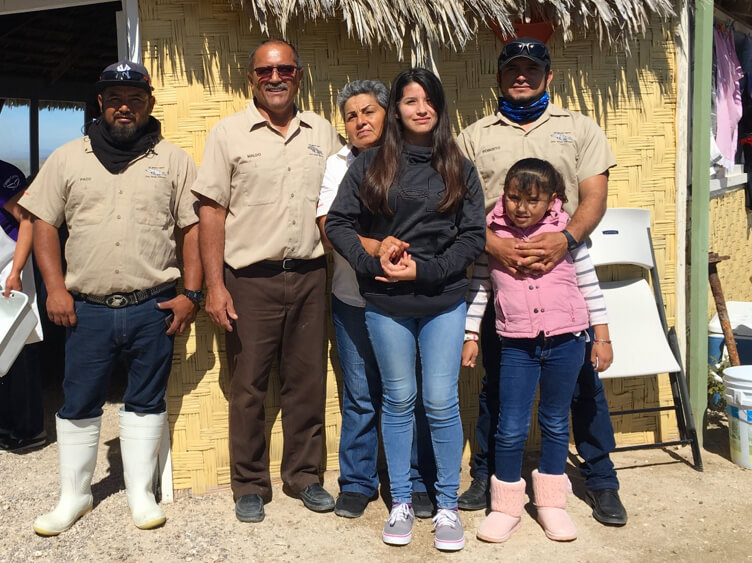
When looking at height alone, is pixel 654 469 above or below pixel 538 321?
below

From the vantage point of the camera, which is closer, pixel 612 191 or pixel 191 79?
pixel 191 79

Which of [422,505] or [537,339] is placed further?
[422,505]

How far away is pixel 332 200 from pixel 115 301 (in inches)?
46.5

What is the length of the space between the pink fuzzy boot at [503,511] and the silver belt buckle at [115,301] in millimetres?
2032

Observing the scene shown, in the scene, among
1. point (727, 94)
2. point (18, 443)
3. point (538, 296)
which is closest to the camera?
point (538, 296)

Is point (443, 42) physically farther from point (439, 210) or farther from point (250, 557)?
point (250, 557)

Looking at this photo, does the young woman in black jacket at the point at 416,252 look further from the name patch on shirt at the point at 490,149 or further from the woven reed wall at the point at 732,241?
the woven reed wall at the point at 732,241

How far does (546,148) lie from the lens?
12.3 ft

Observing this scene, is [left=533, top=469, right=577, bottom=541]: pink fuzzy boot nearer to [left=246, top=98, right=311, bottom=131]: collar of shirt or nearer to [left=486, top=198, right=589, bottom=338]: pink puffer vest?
[left=486, top=198, right=589, bottom=338]: pink puffer vest

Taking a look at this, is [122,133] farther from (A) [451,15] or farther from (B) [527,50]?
(B) [527,50]

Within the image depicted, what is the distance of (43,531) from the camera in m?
3.66

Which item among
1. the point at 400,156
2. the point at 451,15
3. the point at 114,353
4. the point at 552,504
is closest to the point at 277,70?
the point at 400,156

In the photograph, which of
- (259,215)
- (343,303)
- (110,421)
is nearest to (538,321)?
(343,303)

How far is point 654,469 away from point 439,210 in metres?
2.27
